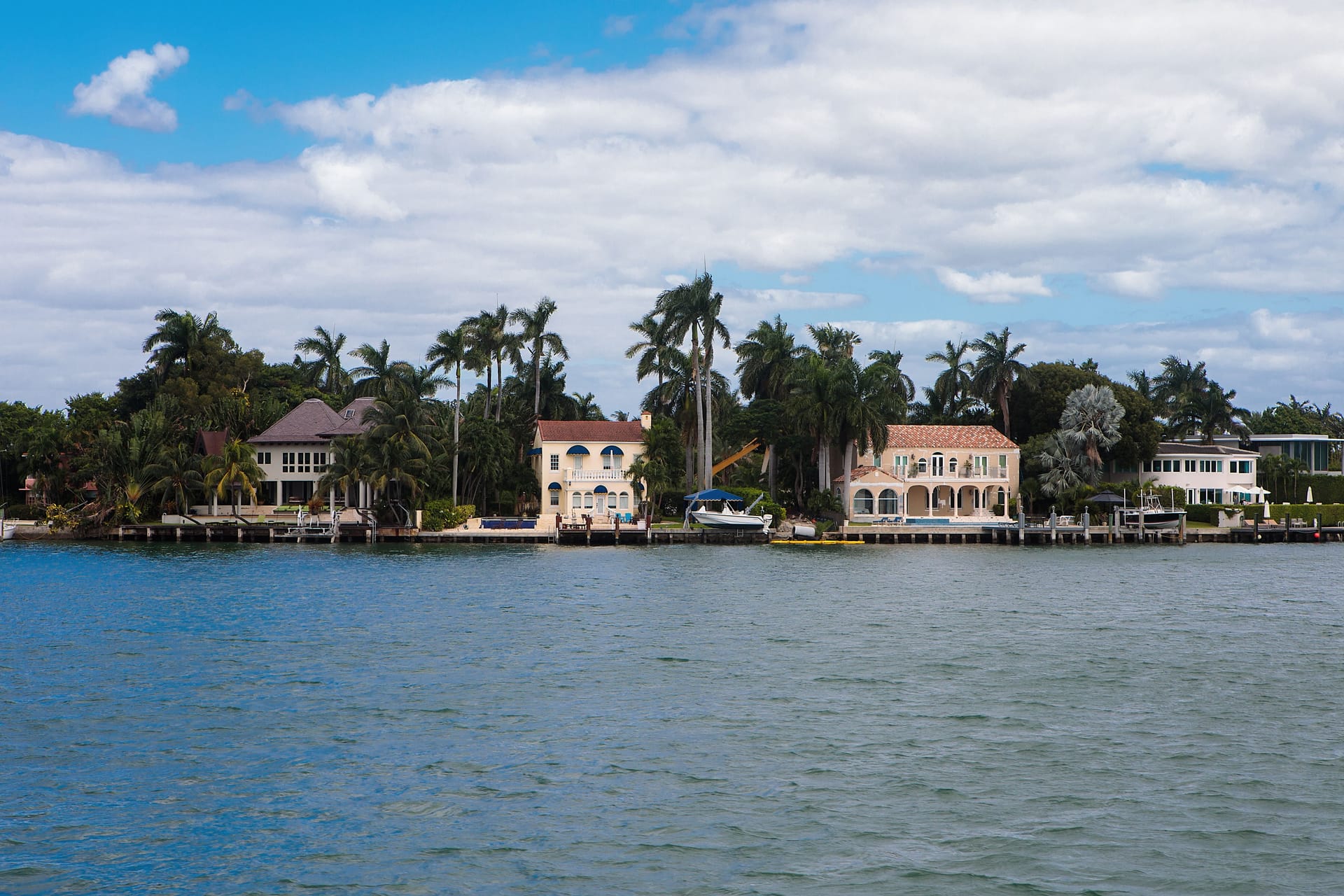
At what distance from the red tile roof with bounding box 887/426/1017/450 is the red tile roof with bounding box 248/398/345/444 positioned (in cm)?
4171

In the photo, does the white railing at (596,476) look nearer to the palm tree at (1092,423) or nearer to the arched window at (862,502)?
the arched window at (862,502)

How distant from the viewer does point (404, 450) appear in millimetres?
75000

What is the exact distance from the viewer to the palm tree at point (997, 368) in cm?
9750

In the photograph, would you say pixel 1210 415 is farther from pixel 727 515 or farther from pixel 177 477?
pixel 177 477

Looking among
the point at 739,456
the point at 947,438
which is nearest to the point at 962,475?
the point at 947,438

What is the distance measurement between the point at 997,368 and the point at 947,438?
12.2 metres

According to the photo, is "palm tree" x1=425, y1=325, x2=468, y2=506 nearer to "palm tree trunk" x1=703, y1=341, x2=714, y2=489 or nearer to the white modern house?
"palm tree trunk" x1=703, y1=341, x2=714, y2=489

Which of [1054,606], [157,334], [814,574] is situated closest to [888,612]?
[1054,606]

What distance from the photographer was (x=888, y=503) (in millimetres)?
86000

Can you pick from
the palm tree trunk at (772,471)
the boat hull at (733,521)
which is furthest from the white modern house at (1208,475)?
the boat hull at (733,521)

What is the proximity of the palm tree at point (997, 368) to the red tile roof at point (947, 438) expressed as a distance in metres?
8.36

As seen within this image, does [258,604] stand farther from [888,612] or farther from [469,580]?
[888,612]

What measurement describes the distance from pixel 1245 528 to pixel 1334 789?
6846cm

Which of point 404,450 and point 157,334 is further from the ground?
point 157,334
